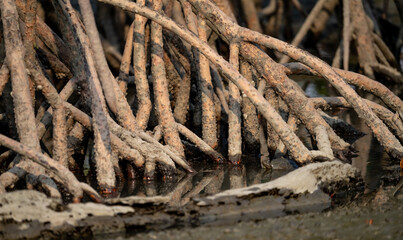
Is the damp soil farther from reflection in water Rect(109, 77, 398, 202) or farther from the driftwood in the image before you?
the driftwood

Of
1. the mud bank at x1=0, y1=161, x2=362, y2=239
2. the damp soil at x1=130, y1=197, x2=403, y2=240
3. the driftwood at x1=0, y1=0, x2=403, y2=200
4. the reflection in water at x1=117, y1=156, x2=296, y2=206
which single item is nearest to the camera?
the damp soil at x1=130, y1=197, x2=403, y2=240

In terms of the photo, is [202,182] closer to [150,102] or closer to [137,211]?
[150,102]

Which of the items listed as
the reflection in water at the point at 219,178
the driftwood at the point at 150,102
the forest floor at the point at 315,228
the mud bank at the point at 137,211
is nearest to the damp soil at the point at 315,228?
the forest floor at the point at 315,228

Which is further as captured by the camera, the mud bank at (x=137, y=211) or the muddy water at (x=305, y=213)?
the mud bank at (x=137, y=211)

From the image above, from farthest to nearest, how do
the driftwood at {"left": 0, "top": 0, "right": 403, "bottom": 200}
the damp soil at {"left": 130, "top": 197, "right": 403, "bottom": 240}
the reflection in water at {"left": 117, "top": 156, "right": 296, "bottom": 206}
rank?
the reflection in water at {"left": 117, "top": 156, "right": 296, "bottom": 206} < the driftwood at {"left": 0, "top": 0, "right": 403, "bottom": 200} < the damp soil at {"left": 130, "top": 197, "right": 403, "bottom": 240}

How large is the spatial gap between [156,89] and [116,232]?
2068 millimetres

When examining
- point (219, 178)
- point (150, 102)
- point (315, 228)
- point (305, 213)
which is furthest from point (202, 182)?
point (315, 228)

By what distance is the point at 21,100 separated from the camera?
5.11m

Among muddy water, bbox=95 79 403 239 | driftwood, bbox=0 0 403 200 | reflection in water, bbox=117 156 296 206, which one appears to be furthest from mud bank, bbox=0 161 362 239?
reflection in water, bbox=117 156 296 206

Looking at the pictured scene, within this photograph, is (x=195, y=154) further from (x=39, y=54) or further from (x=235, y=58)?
(x=39, y=54)

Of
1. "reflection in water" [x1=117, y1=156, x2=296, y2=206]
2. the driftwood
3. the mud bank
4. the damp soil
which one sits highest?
the driftwood

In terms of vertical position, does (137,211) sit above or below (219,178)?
below

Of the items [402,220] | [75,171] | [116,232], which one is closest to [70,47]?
[75,171]

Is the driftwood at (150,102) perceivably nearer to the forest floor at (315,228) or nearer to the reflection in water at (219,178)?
the reflection in water at (219,178)
